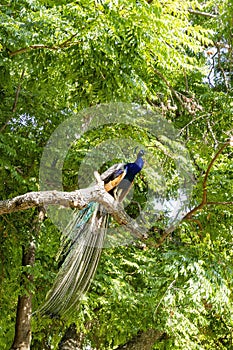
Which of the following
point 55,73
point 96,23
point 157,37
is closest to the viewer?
point 96,23

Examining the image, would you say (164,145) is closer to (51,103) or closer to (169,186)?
(169,186)

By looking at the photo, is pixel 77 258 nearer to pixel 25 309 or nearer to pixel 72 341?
pixel 25 309

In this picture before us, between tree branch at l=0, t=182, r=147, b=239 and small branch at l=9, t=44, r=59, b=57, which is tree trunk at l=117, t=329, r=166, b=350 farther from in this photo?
small branch at l=9, t=44, r=59, b=57

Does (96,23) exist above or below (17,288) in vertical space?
above

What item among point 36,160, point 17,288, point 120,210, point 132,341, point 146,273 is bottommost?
point 132,341

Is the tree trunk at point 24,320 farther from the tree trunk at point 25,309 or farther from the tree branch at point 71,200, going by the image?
the tree branch at point 71,200

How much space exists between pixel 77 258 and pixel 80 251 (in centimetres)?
5

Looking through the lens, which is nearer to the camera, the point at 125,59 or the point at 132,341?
the point at 125,59

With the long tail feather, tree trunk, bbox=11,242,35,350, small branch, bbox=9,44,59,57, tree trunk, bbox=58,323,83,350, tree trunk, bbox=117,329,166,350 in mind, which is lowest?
tree trunk, bbox=117,329,166,350

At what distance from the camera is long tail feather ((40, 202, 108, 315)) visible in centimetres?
335

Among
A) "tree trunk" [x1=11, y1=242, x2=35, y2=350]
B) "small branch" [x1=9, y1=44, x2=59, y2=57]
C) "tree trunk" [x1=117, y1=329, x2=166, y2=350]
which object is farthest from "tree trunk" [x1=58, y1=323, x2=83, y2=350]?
"small branch" [x1=9, y1=44, x2=59, y2=57]

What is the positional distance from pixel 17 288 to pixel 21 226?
0.66 meters

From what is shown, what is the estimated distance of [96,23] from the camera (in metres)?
3.27

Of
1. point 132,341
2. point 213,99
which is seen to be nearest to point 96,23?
point 213,99
